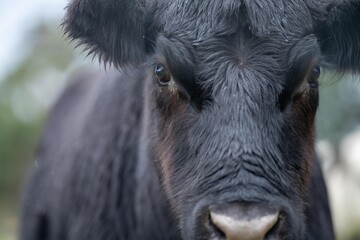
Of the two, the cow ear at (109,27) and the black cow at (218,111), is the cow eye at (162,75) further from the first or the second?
the cow ear at (109,27)

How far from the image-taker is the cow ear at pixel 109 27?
4852mm

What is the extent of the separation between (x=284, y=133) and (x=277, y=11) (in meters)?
0.67

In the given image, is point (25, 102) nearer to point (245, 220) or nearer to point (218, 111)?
point (218, 111)

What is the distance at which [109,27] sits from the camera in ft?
16.3

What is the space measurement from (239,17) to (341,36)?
2.45 ft

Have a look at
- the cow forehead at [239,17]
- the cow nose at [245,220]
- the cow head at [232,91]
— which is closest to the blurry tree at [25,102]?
the cow head at [232,91]

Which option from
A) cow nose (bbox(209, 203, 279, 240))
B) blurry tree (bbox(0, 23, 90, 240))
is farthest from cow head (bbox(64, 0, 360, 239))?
blurry tree (bbox(0, 23, 90, 240))

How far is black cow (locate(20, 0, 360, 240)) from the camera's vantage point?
4027 mm

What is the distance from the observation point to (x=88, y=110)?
22.6 ft

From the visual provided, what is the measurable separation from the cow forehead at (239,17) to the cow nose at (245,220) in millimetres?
1011

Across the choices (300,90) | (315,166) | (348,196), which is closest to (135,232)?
(315,166)

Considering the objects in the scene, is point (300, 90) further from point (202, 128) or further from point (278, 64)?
point (202, 128)

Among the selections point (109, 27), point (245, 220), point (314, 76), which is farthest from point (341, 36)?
point (245, 220)

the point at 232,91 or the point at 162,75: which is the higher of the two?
the point at 162,75
